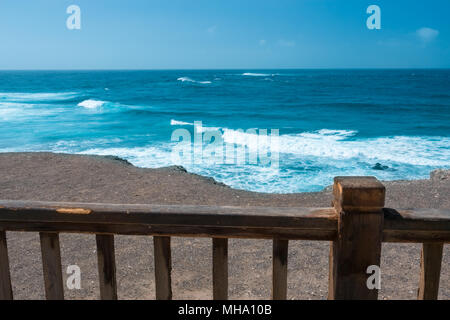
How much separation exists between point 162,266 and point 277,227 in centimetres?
56

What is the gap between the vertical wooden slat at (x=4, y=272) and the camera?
189 centimetres

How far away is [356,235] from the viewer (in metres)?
1.63

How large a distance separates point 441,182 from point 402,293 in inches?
276

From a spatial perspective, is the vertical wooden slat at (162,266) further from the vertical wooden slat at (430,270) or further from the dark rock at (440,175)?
the dark rock at (440,175)

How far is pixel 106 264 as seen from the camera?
6.07 feet

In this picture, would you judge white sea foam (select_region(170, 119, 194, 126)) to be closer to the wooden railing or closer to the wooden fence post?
the wooden railing

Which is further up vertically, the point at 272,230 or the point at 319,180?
the point at 272,230

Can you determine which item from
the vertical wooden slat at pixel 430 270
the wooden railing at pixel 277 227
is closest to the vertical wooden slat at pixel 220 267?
the wooden railing at pixel 277 227

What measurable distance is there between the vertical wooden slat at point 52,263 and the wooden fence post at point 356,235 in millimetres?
1242

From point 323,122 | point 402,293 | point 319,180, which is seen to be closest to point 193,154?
point 319,180

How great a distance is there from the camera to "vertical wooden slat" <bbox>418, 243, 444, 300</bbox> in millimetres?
1752

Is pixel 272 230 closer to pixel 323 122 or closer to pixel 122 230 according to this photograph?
pixel 122 230

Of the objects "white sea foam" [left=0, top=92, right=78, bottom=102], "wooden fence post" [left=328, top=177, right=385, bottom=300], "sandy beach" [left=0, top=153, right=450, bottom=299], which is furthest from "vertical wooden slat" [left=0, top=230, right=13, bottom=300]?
"white sea foam" [left=0, top=92, right=78, bottom=102]

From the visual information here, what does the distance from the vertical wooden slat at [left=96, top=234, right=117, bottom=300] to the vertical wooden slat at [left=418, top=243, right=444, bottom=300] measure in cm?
138
